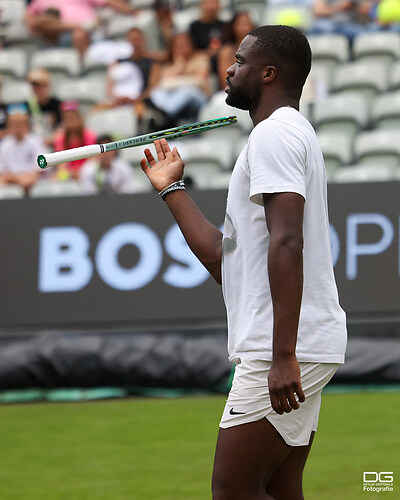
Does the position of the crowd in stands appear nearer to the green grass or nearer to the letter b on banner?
the letter b on banner

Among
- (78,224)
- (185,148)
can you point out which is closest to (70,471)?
(78,224)

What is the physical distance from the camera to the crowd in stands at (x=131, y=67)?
1022 cm

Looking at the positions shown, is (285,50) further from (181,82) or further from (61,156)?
(181,82)

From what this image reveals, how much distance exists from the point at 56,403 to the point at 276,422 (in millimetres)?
5386

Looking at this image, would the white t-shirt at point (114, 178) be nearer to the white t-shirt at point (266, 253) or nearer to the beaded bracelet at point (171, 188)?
the beaded bracelet at point (171, 188)

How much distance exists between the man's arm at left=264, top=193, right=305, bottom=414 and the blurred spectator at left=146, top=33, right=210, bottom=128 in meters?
7.93

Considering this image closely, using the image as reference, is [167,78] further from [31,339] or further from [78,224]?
[31,339]

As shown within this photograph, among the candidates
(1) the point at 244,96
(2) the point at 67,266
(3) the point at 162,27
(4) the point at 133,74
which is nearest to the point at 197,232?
(1) the point at 244,96

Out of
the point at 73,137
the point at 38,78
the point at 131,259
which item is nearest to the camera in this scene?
the point at 131,259

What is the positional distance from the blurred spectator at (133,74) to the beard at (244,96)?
8.83 meters

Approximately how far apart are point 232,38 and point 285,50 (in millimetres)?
8566

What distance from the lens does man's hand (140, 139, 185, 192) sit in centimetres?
312

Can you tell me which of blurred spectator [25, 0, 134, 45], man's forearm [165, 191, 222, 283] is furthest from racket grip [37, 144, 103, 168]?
blurred spectator [25, 0, 134, 45]

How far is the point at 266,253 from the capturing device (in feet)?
9.01
